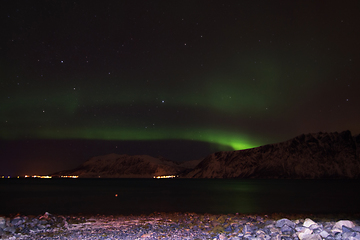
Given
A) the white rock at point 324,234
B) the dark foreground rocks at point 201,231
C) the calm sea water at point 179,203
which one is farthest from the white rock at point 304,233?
the calm sea water at point 179,203

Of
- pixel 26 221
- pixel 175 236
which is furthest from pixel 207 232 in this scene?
pixel 26 221

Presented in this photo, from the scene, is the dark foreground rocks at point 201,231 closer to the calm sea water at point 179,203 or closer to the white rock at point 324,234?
the white rock at point 324,234

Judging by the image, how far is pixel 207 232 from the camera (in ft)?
53.6

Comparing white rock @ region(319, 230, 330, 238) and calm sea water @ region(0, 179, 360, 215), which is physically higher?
white rock @ region(319, 230, 330, 238)

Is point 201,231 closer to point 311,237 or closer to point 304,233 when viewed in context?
point 304,233

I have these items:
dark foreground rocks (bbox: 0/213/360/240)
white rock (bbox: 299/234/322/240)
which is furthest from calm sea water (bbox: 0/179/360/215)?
white rock (bbox: 299/234/322/240)

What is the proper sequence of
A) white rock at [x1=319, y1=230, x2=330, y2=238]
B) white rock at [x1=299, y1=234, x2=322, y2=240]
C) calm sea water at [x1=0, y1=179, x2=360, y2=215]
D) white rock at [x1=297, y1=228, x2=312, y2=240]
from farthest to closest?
calm sea water at [x1=0, y1=179, x2=360, y2=215] < white rock at [x1=319, y1=230, x2=330, y2=238] < white rock at [x1=297, y1=228, x2=312, y2=240] < white rock at [x1=299, y1=234, x2=322, y2=240]

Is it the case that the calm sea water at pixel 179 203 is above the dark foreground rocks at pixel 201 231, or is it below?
below

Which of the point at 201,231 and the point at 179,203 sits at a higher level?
the point at 201,231

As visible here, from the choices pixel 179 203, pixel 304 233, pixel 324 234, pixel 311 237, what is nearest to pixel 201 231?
pixel 304 233

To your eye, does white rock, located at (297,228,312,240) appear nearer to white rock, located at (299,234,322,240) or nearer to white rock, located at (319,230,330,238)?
white rock, located at (299,234,322,240)

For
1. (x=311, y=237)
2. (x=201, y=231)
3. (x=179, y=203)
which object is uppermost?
(x=311, y=237)

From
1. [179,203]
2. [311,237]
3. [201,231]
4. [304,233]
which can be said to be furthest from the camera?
[179,203]

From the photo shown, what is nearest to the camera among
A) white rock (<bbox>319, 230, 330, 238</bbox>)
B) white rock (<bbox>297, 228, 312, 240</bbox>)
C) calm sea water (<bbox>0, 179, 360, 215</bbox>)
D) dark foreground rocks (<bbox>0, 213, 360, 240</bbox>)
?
white rock (<bbox>297, 228, 312, 240</bbox>)
